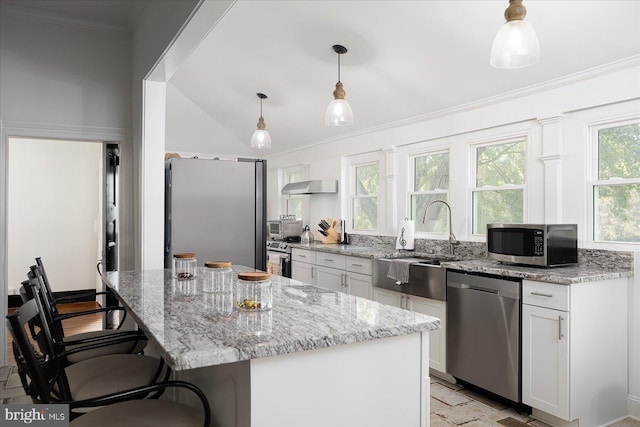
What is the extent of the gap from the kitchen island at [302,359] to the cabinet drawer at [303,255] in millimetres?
3564

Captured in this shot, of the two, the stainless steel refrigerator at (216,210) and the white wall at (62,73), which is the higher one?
the white wall at (62,73)

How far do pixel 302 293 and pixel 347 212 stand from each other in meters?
3.80

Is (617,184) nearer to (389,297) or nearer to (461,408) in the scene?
(461,408)

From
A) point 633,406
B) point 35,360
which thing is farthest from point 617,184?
point 35,360

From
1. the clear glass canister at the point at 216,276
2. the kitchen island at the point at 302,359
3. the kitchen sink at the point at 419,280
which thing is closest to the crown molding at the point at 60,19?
the clear glass canister at the point at 216,276

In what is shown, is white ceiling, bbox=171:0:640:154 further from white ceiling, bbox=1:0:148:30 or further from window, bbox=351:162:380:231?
white ceiling, bbox=1:0:148:30

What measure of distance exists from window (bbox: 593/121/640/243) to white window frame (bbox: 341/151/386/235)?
89.8 inches

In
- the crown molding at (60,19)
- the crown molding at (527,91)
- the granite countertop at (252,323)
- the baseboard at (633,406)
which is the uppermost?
the crown molding at (60,19)

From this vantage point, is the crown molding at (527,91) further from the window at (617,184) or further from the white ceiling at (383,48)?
the window at (617,184)

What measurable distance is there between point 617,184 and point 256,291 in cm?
259

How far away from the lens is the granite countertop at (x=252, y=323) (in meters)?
1.20

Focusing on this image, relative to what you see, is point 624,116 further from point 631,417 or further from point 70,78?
point 70,78

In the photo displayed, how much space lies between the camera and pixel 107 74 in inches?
160

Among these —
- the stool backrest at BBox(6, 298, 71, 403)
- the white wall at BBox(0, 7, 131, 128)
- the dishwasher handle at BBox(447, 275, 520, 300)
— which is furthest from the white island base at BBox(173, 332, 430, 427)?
the white wall at BBox(0, 7, 131, 128)
